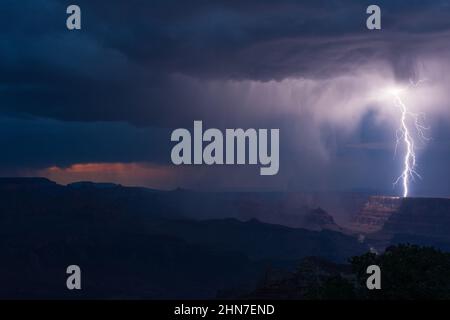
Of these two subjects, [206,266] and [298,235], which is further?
[298,235]

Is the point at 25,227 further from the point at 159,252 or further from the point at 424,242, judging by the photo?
the point at 424,242

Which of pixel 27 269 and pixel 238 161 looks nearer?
pixel 238 161

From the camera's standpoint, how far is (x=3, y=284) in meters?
70.9

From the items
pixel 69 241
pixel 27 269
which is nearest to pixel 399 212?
pixel 69 241

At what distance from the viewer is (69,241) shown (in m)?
75.3

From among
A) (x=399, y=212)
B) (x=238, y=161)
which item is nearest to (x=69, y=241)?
(x=399, y=212)

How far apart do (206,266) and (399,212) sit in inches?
1111

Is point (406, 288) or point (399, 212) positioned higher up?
point (399, 212)

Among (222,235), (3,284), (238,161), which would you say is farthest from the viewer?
(222,235)
